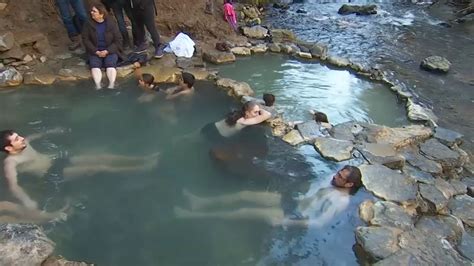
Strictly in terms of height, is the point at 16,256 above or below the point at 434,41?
above

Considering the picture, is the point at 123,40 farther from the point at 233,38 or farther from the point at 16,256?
the point at 16,256

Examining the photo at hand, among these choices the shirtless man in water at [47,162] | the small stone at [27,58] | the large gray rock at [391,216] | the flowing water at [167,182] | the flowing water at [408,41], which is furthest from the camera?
the flowing water at [408,41]

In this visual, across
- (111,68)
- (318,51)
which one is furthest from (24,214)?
(318,51)

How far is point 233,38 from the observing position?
8938 millimetres

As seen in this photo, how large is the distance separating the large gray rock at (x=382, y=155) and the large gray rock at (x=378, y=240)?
123 cm

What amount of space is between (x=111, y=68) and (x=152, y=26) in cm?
115

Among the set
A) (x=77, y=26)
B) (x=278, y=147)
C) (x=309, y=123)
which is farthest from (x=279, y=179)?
(x=77, y=26)

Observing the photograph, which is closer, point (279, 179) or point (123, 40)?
point (279, 179)

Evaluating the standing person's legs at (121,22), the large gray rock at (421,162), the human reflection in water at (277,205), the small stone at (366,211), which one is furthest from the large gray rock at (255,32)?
the small stone at (366,211)

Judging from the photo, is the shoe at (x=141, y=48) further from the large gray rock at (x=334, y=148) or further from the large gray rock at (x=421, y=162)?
the large gray rock at (x=421, y=162)

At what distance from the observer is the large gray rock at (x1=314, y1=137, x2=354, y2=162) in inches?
201

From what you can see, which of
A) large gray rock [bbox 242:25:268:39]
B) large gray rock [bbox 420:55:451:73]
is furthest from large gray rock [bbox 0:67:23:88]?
large gray rock [bbox 420:55:451:73]

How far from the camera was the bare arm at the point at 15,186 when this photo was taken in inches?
163

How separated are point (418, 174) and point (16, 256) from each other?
158 inches
